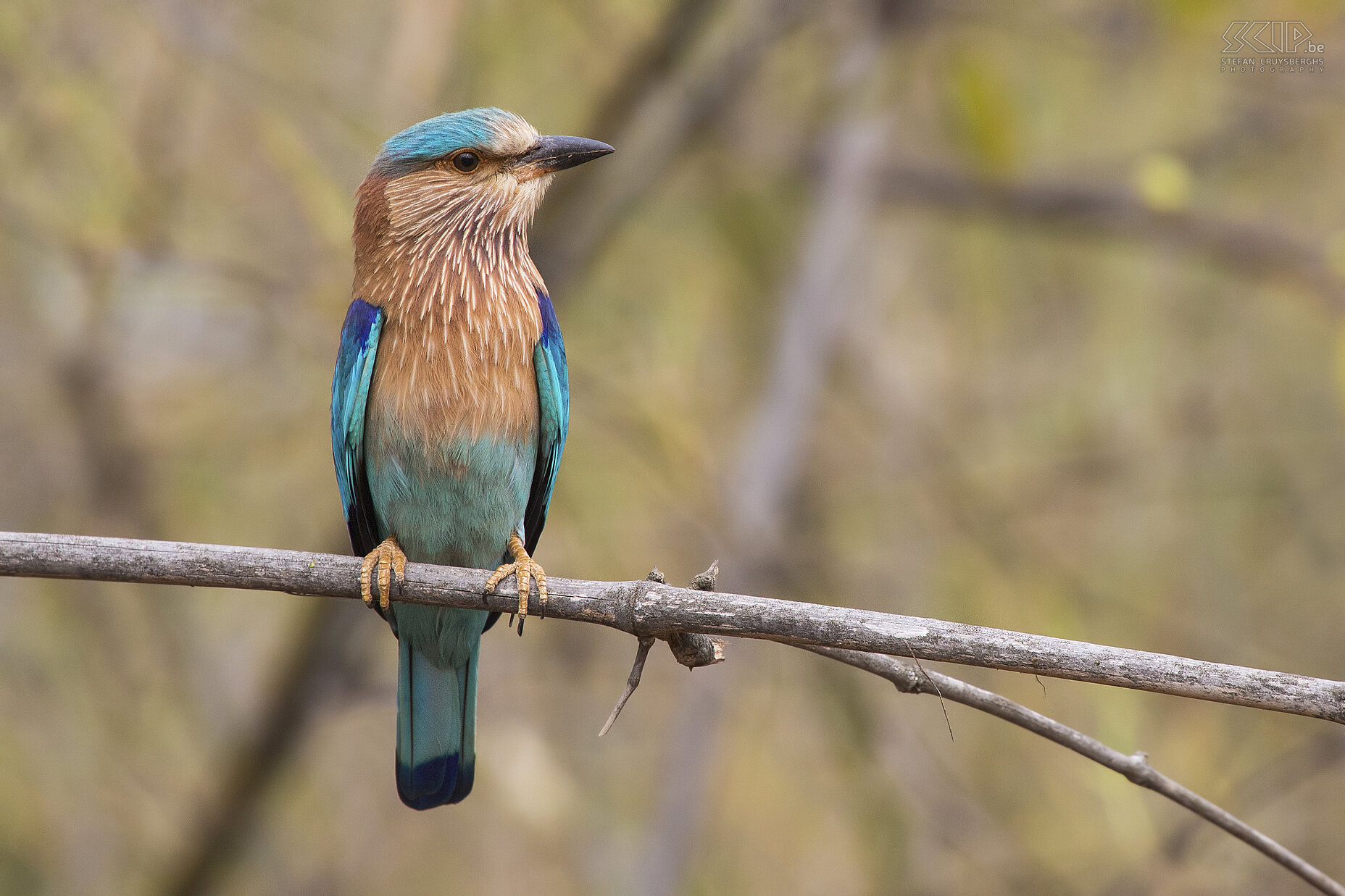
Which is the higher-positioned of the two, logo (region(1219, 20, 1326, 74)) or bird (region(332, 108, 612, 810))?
logo (region(1219, 20, 1326, 74))

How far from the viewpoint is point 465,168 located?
13.0 feet

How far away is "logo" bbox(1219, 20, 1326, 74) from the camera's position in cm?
562

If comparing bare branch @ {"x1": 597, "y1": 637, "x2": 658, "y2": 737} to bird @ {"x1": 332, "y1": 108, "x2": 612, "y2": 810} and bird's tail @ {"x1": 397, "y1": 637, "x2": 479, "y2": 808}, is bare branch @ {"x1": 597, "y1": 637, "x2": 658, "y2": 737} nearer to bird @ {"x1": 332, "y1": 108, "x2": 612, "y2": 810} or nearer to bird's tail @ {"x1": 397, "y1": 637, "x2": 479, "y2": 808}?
bird @ {"x1": 332, "y1": 108, "x2": 612, "y2": 810}

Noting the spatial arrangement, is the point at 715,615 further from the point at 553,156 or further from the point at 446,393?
the point at 553,156

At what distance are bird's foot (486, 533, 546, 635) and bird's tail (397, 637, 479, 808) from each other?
332 millimetres

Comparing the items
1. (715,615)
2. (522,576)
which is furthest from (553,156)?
(715,615)

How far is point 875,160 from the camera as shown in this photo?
19.7 feet

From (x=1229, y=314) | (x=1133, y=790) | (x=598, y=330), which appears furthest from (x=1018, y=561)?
(x=598, y=330)

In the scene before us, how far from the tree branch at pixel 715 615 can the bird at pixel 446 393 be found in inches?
23.3

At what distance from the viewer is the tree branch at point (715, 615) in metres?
2.10

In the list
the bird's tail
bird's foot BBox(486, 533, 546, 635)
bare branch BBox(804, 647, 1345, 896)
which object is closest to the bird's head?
bird's foot BBox(486, 533, 546, 635)

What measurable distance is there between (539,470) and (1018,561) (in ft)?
9.73

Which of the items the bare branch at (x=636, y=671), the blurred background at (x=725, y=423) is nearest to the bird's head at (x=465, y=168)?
the blurred background at (x=725, y=423)

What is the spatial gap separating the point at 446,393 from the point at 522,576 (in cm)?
64
